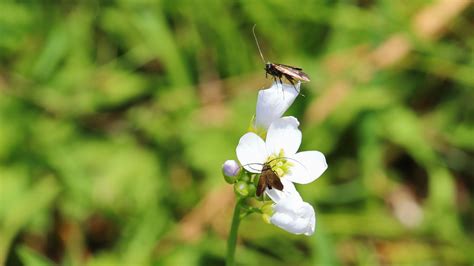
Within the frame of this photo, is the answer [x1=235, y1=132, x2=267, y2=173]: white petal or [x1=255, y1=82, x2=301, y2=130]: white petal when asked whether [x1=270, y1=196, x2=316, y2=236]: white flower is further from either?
[x1=255, y1=82, x2=301, y2=130]: white petal

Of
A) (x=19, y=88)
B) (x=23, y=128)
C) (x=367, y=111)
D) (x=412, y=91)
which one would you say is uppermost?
(x=412, y=91)

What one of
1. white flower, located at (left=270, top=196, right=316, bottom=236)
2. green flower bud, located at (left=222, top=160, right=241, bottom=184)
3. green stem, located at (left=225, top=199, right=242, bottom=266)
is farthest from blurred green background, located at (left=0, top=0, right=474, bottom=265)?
white flower, located at (left=270, top=196, right=316, bottom=236)

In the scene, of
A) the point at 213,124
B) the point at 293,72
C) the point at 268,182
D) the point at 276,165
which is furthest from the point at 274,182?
the point at 213,124

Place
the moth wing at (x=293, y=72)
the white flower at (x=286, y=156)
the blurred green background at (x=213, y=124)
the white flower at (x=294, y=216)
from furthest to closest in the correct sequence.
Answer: the blurred green background at (x=213, y=124), the moth wing at (x=293, y=72), the white flower at (x=286, y=156), the white flower at (x=294, y=216)

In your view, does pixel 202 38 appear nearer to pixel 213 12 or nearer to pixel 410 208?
pixel 213 12

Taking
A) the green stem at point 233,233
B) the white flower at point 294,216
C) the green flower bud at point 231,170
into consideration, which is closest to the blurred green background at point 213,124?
the green stem at point 233,233

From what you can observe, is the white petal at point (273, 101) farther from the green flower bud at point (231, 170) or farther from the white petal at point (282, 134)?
the green flower bud at point (231, 170)

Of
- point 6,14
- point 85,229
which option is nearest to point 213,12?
point 6,14

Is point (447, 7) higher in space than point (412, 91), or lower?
higher
